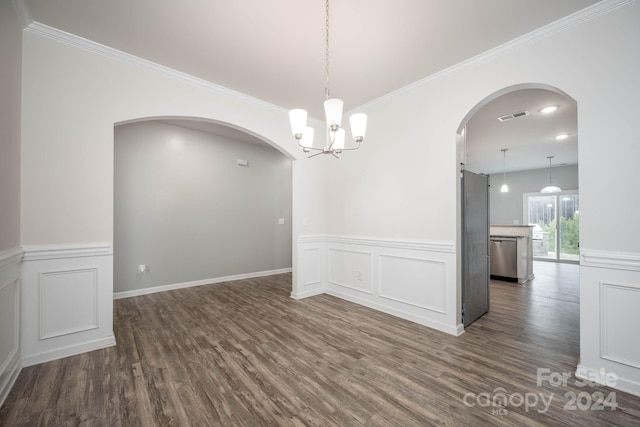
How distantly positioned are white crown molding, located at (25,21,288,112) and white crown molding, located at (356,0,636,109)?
2674 millimetres

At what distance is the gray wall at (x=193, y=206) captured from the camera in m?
4.50

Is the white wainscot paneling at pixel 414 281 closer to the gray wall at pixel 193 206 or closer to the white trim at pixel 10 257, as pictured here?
the gray wall at pixel 193 206

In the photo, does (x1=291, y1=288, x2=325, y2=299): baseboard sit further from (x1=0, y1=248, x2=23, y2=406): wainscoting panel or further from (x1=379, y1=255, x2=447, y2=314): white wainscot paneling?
(x1=0, y1=248, x2=23, y2=406): wainscoting panel

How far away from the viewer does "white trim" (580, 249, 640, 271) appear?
2.00 m

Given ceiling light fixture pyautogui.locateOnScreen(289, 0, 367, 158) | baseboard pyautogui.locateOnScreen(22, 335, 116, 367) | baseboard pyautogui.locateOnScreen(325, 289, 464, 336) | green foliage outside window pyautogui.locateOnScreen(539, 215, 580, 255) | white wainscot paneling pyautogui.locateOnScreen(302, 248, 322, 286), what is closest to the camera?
ceiling light fixture pyautogui.locateOnScreen(289, 0, 367, 158)

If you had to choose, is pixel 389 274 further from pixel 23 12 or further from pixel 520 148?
pixel 520 148

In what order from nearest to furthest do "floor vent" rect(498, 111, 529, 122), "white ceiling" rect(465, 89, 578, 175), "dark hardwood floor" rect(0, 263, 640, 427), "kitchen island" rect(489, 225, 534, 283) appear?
"dark hardwood floor" rect(0, 263, 640, 427), "white ceiling" rect(465, 89, 578, 175), "floor vent" rect(498, 111, 529, 122), "kitchen island" rect(489, 225, 534, 283)

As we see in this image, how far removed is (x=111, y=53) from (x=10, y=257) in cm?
214

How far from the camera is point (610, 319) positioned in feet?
6.90

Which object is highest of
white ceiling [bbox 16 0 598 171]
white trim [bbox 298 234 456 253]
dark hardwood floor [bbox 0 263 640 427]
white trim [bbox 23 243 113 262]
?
white ceiling [bbox 16 0 598 171]

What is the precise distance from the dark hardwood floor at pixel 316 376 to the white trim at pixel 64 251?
0.95m

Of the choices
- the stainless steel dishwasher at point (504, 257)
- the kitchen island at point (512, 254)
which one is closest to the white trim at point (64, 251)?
the kitchen island at point (512, 254)

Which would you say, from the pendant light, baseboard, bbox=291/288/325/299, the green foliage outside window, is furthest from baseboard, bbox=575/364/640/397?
the green foliage outside window

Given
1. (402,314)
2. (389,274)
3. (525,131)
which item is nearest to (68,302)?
(389,274)
